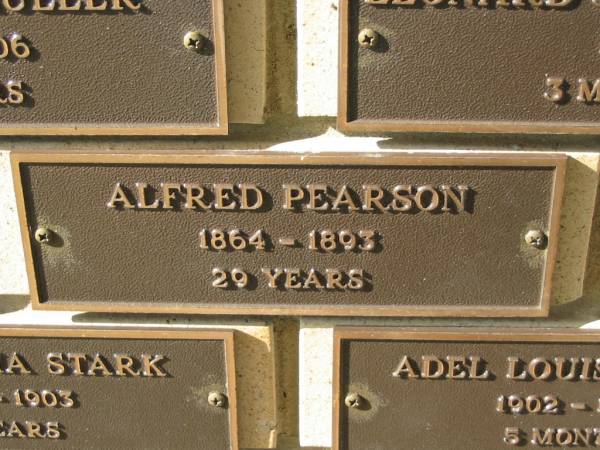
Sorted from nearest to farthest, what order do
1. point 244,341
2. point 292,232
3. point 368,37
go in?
point 368,37 → point 292,232 → point 244,341

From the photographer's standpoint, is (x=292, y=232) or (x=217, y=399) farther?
(x=217, y=399)

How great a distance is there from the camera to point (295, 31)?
109cm

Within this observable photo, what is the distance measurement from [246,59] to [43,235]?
0.55 m

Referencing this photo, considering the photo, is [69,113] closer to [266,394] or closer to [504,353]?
Result: [266,394]

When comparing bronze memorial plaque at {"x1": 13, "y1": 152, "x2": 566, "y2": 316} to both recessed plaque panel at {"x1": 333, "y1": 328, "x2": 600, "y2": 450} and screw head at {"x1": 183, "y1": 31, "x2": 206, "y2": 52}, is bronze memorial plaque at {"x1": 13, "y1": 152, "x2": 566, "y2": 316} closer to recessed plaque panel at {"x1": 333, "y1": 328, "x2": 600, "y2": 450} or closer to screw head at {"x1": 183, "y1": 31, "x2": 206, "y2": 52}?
recessed plaque panel at {"x1": 333, "y1": 328, "x2": 600, "y2": 450}

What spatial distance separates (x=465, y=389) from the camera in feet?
4.02

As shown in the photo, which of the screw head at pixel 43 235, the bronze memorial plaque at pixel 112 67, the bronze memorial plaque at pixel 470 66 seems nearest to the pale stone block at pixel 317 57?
the bronze memorial plaque at pixel 470 66

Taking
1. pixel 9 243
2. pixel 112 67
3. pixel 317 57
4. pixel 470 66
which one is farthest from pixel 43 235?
pixel 470 66

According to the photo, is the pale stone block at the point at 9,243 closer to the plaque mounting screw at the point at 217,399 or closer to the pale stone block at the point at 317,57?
the plaque mounting screw at the point at 217,399

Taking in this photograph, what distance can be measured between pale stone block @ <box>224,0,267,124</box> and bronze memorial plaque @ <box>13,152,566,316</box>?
0.10m

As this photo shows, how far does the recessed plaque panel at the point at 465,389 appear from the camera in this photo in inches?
46.6

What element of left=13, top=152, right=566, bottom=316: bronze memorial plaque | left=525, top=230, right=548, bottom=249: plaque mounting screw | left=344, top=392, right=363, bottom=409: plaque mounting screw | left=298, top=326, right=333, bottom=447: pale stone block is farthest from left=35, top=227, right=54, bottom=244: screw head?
left=525, top=230, right=548, bottom=249: plaque mounting screw

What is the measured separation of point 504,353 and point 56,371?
3.26ft

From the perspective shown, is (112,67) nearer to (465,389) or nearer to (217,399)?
(217,399)
